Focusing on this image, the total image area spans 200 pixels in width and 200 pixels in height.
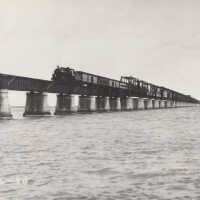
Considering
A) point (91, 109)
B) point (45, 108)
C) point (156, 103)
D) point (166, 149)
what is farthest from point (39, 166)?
point (156, 103)

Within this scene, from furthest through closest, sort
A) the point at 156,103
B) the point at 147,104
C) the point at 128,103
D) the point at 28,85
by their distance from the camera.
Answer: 1. the point at 156,103
2. the point at 147,104
3. the point at 128,103
4. the point at 28,85

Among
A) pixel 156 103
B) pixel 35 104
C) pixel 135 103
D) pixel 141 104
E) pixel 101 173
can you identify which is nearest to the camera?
pixel 101 173

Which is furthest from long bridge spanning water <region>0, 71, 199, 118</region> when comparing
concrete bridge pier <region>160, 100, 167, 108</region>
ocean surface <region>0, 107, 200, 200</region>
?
ocean surface <region>0, 107, 200, 200</region>

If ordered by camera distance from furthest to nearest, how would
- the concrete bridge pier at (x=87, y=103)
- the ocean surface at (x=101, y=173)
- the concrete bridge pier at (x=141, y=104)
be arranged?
the concrete bridge pier at (x=141, y=104) < the concrete bridge pier at (x=87, y=103) < the ocean surface at (x=101, y=173)

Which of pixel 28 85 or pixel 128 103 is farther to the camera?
pixel 128 103

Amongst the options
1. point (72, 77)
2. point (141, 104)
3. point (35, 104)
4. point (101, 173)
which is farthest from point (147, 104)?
point (101, 173)

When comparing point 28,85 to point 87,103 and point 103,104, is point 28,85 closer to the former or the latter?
point 87,103

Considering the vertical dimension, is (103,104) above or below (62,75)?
below

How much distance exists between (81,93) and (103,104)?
1551cm

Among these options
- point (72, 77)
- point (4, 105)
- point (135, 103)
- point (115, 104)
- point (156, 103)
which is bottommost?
point (4, 105)

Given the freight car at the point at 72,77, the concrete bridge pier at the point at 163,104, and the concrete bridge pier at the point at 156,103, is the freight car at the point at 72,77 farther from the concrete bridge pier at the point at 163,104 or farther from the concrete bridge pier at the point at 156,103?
the concrete bridge pier at the point at 163,104

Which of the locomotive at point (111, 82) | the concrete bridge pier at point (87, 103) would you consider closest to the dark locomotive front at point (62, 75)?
the locomotive at point (111, 82)

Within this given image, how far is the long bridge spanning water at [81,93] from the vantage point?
7031 centimetres

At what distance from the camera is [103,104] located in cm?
10838
